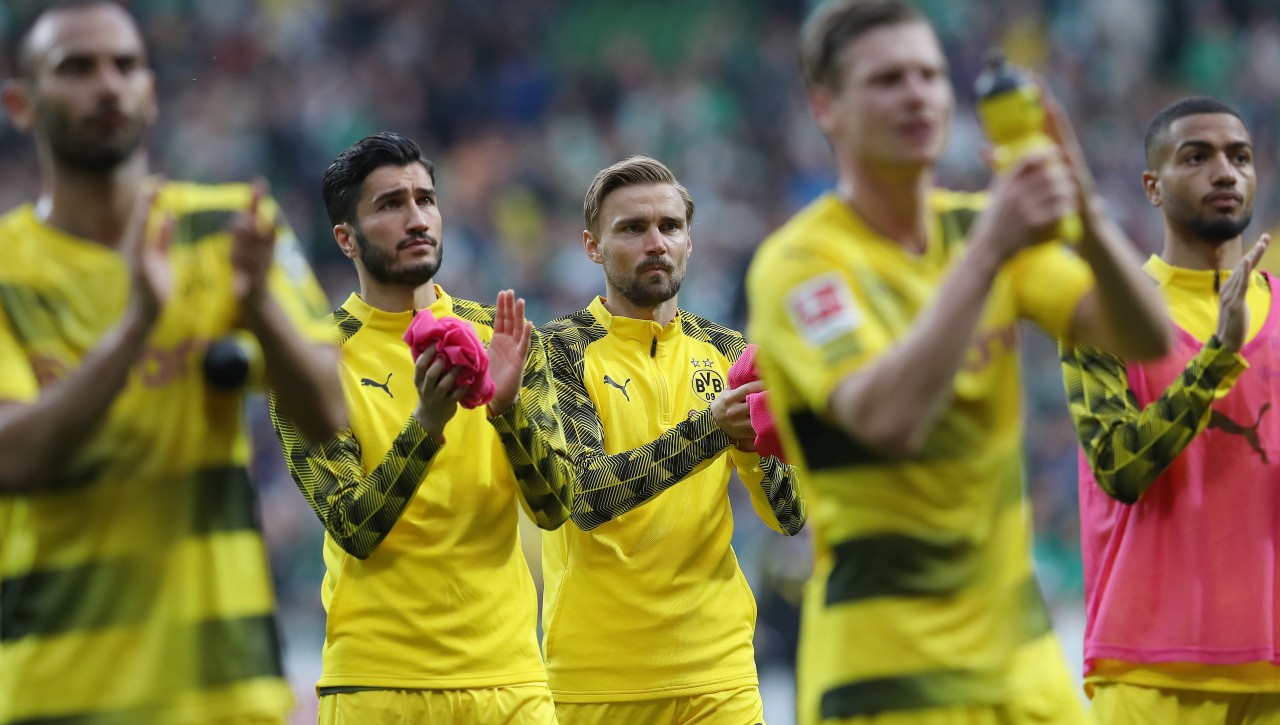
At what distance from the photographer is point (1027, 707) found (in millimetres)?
3771

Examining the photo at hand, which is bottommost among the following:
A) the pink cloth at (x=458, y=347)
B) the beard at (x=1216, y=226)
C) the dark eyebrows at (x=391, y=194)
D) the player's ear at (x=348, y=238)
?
the pink cloth at (x=458, y=347)

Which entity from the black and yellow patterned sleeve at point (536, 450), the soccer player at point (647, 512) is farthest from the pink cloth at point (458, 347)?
the soccer player at point (647, 512)

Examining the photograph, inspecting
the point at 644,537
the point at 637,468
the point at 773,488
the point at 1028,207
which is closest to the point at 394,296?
→ the point at 637,468

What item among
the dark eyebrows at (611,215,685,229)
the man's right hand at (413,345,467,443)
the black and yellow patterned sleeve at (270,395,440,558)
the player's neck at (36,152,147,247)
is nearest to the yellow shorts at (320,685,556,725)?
the black and yellow patterned sleeve at (270,395,440,558)

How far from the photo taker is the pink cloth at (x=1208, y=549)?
5.38 metres

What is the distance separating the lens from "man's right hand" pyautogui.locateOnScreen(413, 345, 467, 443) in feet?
16.6

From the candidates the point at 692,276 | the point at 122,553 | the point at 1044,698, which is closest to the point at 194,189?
the point at 122,553

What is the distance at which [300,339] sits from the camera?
3.71 meters

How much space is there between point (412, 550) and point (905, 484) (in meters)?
2.22

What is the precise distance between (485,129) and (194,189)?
594 inches

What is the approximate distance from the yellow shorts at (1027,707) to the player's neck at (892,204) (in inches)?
39.8

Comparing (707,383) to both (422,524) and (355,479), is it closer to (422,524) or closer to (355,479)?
(422,524)

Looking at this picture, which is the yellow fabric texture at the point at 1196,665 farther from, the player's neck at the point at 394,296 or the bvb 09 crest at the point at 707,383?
the player's neck at the point at 394,296

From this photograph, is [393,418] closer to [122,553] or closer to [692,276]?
[122,553]
